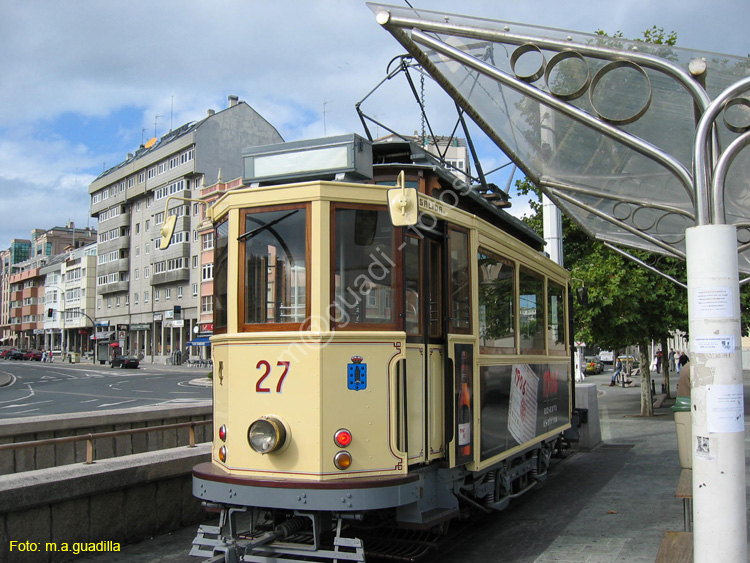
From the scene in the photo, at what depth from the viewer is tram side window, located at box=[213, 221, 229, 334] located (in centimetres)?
613

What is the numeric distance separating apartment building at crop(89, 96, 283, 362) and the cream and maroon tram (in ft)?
166

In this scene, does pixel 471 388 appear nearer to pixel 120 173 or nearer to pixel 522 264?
pixel 522 264

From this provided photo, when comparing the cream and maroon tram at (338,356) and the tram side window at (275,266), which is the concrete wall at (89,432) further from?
the tram side window at (275,266)

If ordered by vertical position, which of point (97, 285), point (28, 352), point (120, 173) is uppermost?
point (120, 173)

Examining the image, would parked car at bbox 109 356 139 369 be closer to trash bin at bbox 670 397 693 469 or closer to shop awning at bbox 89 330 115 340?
shop awning at bbox 89 330 115 340

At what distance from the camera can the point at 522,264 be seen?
8.32 meters

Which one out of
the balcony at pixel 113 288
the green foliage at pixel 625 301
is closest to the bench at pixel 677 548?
the green foliage at pixel 625 301

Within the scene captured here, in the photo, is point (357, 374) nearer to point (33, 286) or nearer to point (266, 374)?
point (266, 374)

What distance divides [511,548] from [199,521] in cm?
329

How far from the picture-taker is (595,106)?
A: 5.36 m

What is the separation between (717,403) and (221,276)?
12.8 feet

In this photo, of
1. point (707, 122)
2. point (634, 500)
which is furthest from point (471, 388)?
point (634, 500)

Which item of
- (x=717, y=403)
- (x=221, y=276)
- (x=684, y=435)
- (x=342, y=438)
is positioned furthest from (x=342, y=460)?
(x=684, y=435)

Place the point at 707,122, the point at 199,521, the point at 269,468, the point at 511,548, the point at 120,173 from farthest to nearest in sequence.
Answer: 1. the point at 120,173
2. the point at 199,521
3. the point at 511,548
4. the point at 269,468
5. the point at 707,122
